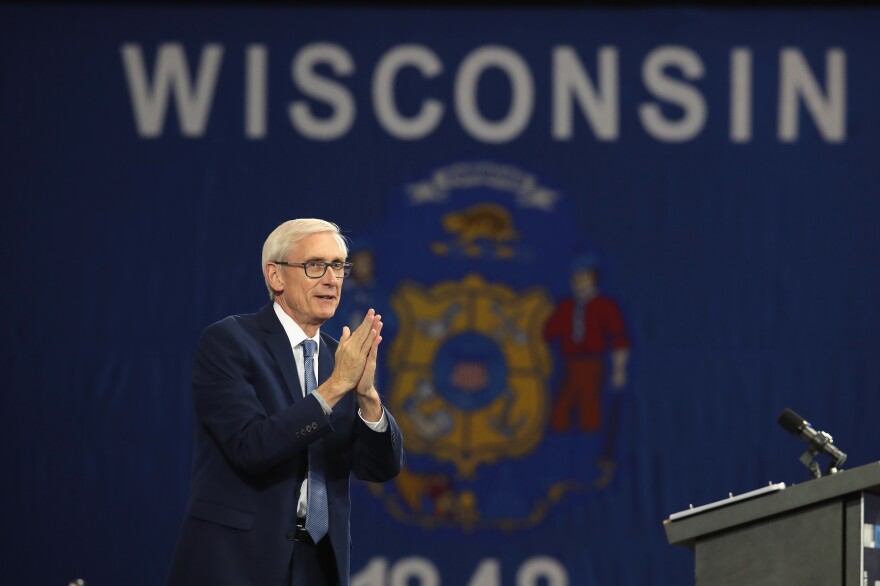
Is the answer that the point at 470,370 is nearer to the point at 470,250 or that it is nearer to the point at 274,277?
the point at 470,250

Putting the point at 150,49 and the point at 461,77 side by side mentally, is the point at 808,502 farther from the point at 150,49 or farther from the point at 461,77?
the point at 150,49

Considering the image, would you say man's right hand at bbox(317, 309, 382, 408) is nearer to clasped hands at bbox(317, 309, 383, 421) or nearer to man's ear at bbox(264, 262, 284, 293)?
clasped hands at bbox(317, 309, 383, 421)

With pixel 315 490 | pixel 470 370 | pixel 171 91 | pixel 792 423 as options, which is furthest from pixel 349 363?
pixel 171 91

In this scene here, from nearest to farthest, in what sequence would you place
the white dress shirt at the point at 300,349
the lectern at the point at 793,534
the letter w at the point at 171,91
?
the lectern at the point at 793,534, the white dress shirt at the point at 300,349, the letter w at the point at 171,91

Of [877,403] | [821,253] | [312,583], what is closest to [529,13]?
[821,253]

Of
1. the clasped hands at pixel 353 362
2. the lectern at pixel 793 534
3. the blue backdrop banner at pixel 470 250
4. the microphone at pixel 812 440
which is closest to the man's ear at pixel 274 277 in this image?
the clasped hands at pixel 353 362

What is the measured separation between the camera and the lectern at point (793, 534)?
2551mm

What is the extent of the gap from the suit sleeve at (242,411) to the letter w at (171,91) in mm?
3143

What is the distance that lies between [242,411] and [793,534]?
1109 mm

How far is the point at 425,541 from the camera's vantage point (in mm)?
5691

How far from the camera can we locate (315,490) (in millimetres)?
2764

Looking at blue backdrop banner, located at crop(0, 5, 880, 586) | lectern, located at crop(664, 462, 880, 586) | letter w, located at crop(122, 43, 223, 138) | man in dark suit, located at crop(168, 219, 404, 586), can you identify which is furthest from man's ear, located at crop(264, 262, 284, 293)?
letter w, located at crop(122, 43, 223, 138)

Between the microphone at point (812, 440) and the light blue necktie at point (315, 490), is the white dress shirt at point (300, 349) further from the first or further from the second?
the microphone at point (812, 440)

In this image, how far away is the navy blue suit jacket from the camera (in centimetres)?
265
